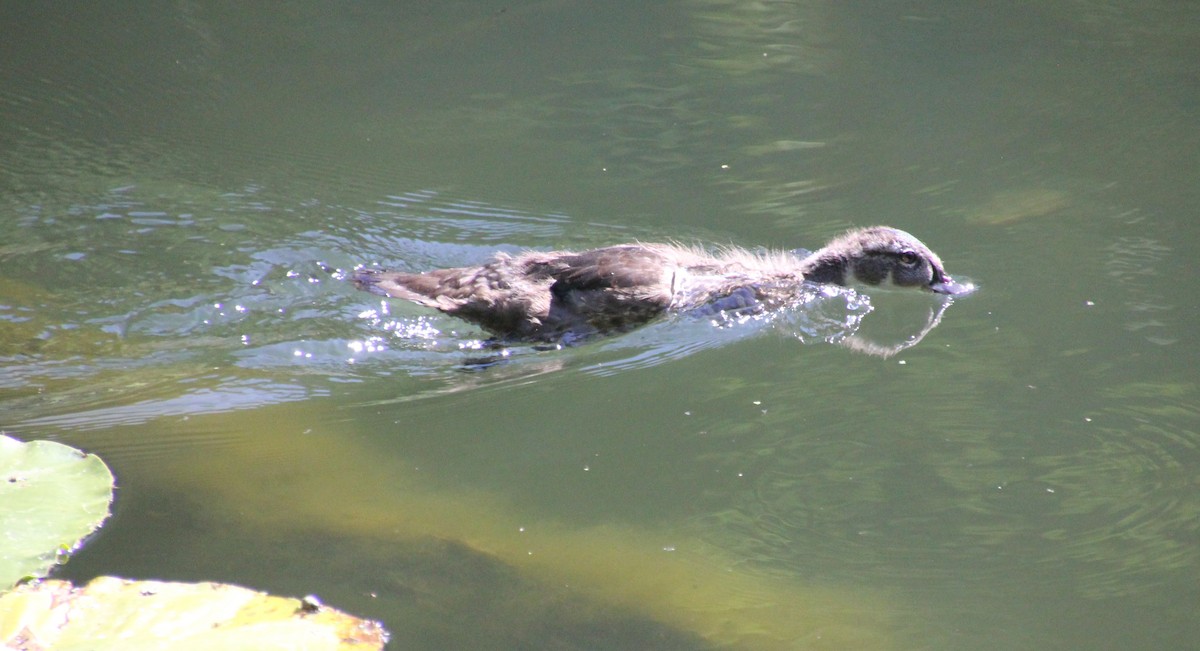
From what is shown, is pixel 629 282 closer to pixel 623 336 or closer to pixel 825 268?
pixel 623 336

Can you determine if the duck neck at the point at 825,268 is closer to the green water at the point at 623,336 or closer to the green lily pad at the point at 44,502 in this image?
the green water at the point at 623,336

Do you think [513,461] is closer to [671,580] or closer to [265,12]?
[671,580]

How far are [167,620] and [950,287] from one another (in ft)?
15.0

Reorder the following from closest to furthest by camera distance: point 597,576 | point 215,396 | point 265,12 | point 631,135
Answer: point 597,576
point 215,396
point 631,135
point 265,12

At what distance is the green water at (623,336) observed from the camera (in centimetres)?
412

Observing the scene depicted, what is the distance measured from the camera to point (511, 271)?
6.36 metres

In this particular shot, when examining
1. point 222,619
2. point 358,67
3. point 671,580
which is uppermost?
point 358,67

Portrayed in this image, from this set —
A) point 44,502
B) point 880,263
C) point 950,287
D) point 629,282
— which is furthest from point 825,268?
point 44,502

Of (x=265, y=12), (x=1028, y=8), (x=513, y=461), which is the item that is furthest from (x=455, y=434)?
(x=1028, y=8)

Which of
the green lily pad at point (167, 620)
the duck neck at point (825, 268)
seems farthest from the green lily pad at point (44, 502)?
the duck neck at point (825, 268)

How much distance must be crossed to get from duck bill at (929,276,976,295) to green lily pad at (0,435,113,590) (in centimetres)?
444

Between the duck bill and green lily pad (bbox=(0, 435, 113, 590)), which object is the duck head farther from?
green lily pad (bbox=(0, 435, 113, 590))

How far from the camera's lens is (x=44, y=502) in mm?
3891

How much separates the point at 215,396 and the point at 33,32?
219 inches
